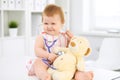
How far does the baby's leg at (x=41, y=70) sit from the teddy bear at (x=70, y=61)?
31 mm

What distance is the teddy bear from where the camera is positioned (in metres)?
1.22

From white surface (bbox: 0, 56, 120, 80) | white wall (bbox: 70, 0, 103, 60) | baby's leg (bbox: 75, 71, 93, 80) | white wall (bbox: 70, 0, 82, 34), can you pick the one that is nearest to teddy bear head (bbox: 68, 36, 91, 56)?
baby's leg (bbox: 75, 71, 93, 80)

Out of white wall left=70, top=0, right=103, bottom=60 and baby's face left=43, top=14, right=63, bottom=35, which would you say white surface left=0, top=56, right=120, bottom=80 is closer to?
baby's face left=43, top=14, right=63, bottom=35

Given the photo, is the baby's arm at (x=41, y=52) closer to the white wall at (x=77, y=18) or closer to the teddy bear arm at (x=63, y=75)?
the teddy bear arm at (x=63, y=75)

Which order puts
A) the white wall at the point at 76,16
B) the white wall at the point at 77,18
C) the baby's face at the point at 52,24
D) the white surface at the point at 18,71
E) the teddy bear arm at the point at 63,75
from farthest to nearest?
1. the white wall at the point at 76,16
2. the white wall at the point at 77,18
3. the white surface at the point at 18,71
4. the baby's face at the point at 52,24
5. the teddy bear arm at the point at 63,75

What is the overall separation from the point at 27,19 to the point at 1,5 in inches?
17.4

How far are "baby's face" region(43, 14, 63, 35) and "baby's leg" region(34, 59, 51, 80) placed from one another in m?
0.18

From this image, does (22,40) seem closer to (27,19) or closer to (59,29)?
(27,19)

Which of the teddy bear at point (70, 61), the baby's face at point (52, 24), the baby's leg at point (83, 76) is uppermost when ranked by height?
the baby's face at point (52, 24)

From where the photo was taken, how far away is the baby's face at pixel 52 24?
1335mm

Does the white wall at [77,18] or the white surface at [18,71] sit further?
the white wall at [77,18]

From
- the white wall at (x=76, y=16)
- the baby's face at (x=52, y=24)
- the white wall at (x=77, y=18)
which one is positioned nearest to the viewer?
the baby's face at (x=52, y=24)

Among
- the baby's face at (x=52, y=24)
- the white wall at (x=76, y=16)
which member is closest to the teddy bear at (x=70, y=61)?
the baby's face at (x=52, y=24)

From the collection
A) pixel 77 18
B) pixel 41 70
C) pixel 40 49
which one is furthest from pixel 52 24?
pixel 77 18
